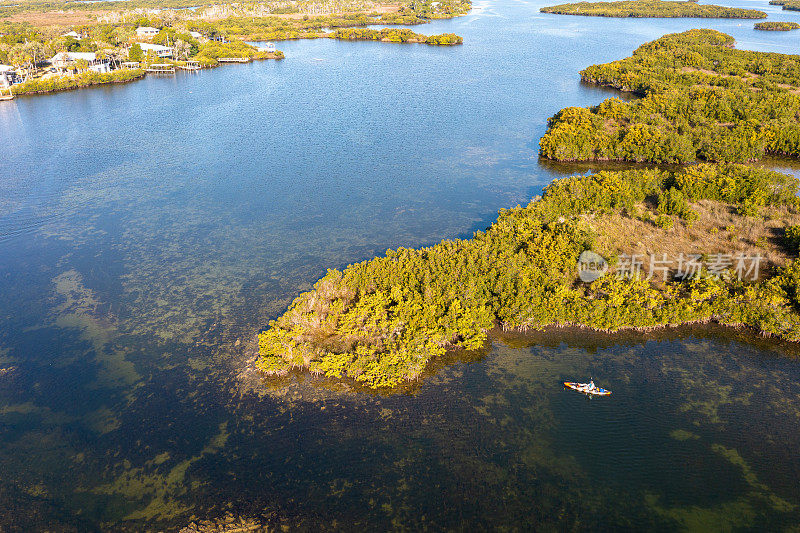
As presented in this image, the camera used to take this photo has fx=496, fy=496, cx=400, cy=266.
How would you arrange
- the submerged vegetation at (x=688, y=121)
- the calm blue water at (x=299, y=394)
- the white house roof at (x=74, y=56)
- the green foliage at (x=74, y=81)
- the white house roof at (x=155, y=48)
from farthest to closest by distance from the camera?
the white house roof at (x=155, y=48) → the white house roof at (x=74, y=56) → the green foliage at (x=74, y=81) → the submerged vegetation at (x=688, y=121) → the calm blue water at (x=299, y=394)

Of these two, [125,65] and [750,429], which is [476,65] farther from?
[750,429]

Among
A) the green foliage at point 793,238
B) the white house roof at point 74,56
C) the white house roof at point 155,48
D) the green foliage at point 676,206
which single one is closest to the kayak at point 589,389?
the green foliage at point 676,206

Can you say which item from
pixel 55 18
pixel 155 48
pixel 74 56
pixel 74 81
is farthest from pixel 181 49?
pixel 55 18

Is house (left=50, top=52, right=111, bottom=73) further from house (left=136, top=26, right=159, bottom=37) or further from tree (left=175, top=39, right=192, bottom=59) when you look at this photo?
house (left=136, top=26, right=159, bottom=37)

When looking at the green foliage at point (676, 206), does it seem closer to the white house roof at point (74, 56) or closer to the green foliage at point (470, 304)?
the green foliage at point (470, 304)

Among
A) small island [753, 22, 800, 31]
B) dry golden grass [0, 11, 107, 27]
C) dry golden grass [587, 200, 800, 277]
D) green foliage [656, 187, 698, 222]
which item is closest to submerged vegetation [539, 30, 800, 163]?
green foliage [656, 187, 698, 222]

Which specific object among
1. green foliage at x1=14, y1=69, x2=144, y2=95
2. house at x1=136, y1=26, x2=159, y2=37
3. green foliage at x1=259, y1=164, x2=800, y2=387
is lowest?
green foliage at x1=259, y1=164, x2=800, y2=387
